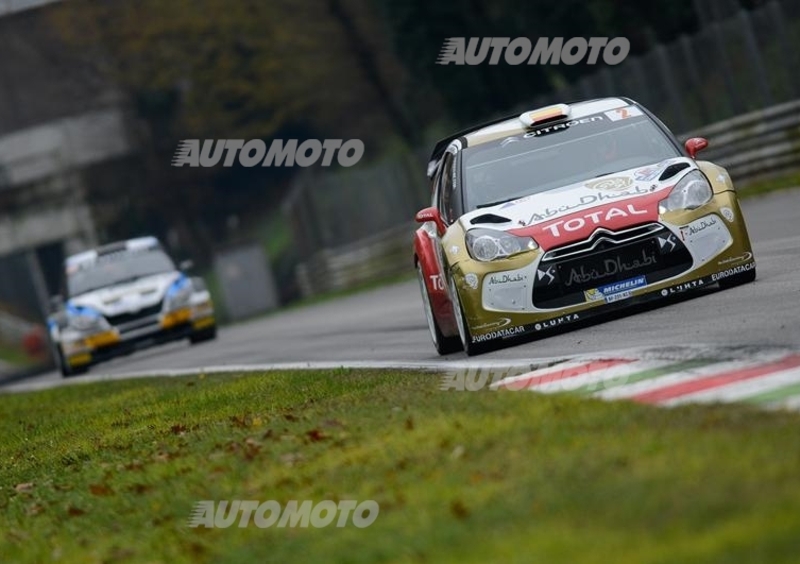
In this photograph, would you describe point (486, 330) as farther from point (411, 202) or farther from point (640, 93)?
point (411, 202)

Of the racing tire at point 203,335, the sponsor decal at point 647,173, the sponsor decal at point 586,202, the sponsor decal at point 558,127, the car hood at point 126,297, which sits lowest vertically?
the racing tire at point 203,335

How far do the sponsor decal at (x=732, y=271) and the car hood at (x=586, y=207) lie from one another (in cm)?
64

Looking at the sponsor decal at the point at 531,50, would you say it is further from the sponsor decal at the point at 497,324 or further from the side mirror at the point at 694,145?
the sponsor decal at the point at 497,324

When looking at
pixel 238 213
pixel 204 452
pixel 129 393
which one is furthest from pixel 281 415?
pixel 238 213

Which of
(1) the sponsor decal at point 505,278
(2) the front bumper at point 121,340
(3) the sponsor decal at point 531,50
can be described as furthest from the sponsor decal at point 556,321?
(3) the sponsor decal at point 531,50

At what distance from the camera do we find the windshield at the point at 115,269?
87.8 ft

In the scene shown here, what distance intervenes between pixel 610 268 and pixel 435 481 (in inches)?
197

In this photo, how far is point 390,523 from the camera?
6.81m

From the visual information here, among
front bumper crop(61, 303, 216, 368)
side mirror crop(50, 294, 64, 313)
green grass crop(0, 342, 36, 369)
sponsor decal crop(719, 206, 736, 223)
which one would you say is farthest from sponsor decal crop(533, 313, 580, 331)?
green grass crop(0, 342, 36, 369)

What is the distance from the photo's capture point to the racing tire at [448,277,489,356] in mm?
12602

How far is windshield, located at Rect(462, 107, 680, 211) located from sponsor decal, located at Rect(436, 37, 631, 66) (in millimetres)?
21909

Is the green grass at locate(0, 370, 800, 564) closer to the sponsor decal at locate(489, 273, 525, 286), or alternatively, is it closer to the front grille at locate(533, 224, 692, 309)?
the sponsor decal at locate(489, 273, 525, 286)

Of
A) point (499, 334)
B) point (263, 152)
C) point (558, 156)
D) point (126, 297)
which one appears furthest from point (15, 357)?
point (499, 334)

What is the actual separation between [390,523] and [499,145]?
7.07 m
